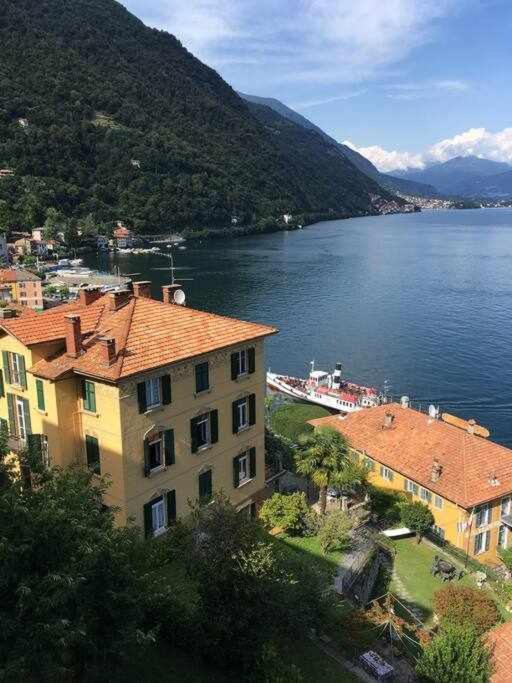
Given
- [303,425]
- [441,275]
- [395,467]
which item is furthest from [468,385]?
[441,275]

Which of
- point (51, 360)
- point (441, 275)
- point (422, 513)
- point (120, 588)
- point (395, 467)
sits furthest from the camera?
point (441, 275)

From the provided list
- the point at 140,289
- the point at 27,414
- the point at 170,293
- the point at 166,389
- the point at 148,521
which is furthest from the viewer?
the point at 170,293

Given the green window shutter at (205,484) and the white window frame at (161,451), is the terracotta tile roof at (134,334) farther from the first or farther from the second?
the green window shutter at (205,484)

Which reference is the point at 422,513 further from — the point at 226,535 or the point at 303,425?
the point at 226,535

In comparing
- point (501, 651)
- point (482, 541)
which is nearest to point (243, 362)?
point (501, 651)

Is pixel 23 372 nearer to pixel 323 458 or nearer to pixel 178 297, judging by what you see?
pixel 178 297

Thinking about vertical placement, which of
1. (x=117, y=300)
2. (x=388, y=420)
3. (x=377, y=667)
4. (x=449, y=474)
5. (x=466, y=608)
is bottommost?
(x=466, y=608)
